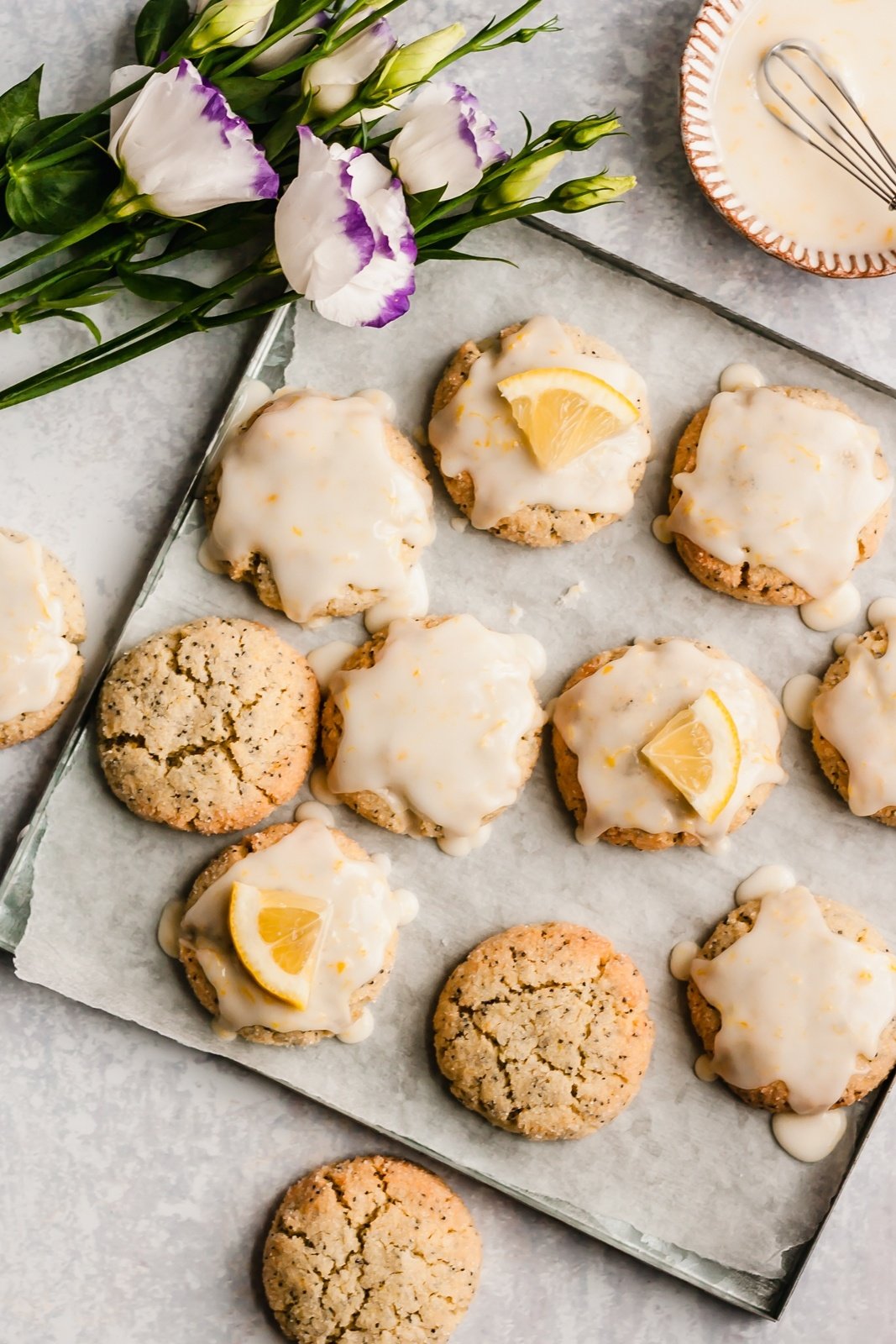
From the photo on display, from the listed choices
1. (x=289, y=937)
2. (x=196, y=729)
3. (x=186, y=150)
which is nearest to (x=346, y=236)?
(x=186, y=150)

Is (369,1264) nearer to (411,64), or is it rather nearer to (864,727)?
(864,727)

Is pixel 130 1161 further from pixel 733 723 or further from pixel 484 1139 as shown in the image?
pixel 733 723

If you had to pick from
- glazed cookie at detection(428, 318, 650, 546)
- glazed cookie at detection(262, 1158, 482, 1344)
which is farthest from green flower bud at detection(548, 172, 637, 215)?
glazed cookie at detection(262, 1158, 482, 1344)

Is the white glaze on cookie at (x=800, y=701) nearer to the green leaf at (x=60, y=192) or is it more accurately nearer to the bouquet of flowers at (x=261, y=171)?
the bouquet of flowers at (x=261, y=171)

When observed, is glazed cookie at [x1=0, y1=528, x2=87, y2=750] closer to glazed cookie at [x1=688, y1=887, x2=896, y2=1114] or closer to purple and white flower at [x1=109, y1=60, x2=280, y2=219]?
purple and white flower at [x1=109, y1=60, x2=280, y2=219]

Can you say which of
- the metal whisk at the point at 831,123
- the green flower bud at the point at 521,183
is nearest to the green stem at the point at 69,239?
the green flower bud at the point at 521,183

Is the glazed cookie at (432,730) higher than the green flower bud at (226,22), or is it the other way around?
the green flower bud at (226,22)

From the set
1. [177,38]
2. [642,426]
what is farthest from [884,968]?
[177,38]
